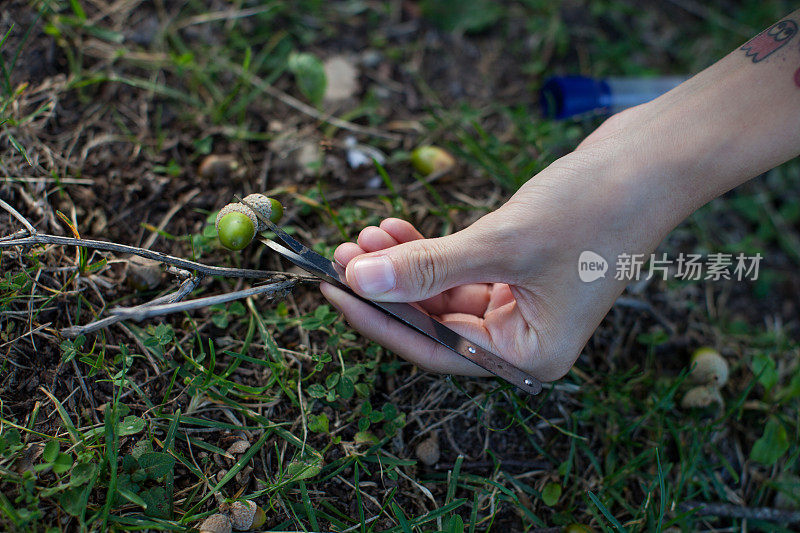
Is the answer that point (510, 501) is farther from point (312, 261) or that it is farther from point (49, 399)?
point (49, 399)

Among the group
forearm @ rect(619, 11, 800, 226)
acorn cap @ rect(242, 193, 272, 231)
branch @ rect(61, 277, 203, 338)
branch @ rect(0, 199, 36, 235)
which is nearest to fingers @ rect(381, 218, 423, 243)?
acorn cap @ rect(242, 193, 272, 231)

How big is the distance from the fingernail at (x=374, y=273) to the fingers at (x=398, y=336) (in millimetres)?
212

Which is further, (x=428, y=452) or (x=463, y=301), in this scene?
(x=463, y=301)

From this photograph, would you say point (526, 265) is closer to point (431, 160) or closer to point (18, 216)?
point (431, 160)

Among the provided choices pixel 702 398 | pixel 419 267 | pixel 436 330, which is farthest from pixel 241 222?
pixel 702 398

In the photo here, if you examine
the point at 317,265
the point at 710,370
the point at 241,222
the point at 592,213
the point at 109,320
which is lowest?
the point at 710,370

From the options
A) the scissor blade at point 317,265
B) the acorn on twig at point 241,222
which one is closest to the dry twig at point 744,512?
the scissor blade at point 317,265

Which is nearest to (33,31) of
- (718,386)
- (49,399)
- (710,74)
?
(49,399)

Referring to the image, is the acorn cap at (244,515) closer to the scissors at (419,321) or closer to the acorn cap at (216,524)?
the acorn cap at (216,524)

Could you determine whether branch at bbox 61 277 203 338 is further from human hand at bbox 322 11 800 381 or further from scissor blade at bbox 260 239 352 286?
human hand at bbox 322 11 800 381

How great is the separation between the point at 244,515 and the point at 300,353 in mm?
617

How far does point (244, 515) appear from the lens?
177cm

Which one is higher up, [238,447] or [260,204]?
[260,204]

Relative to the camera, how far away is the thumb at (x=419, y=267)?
5.64ft
